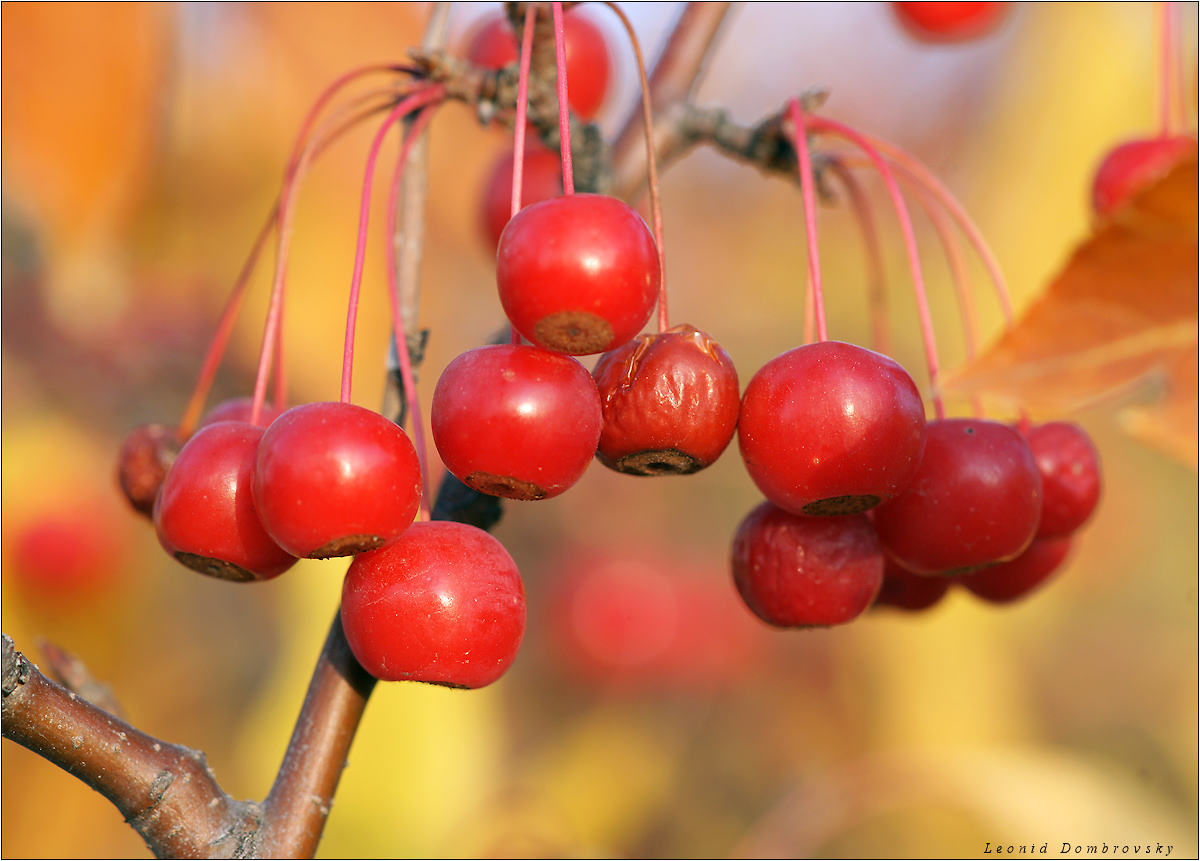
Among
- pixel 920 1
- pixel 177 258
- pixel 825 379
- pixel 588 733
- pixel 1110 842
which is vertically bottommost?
pixel 588 733

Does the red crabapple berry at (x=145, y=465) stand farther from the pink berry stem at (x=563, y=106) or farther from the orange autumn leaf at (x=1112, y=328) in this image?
the orange autumn leaf at (x=1112, y=328)

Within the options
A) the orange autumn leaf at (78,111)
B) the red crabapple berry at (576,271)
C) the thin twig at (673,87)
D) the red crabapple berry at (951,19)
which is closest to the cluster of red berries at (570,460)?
the red crabapple berry at (576,271)

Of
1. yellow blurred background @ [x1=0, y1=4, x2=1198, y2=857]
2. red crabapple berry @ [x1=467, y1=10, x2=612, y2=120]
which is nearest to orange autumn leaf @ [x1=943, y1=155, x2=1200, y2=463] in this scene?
red crabapple berry @ [x1=467, y1=10, x2=612, y2=120]

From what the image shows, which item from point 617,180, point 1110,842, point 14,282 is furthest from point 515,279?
point 14,282

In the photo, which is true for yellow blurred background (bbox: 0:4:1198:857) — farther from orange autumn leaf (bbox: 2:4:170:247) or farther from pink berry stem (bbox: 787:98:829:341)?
pink berry stem (bbox: 787:98:829:341)

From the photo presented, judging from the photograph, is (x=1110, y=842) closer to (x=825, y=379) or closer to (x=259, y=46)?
(x=825, y=379)
